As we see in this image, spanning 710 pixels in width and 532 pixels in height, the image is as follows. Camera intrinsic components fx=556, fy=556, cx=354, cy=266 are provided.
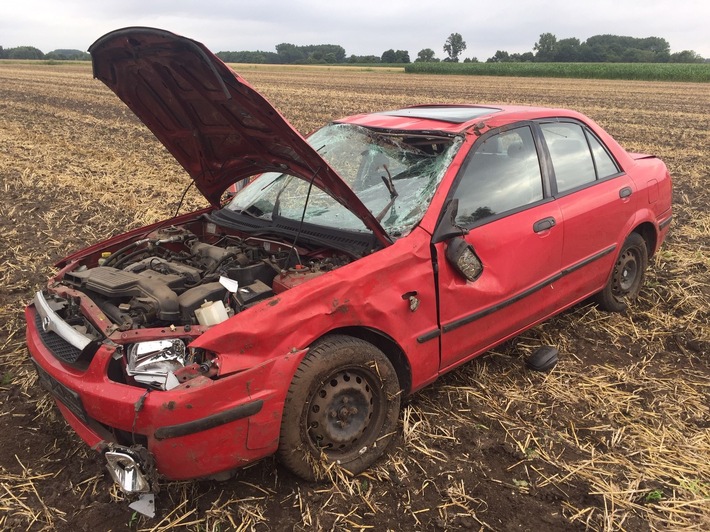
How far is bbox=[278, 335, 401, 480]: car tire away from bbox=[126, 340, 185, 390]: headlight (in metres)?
0.53

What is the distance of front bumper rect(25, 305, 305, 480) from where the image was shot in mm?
2266

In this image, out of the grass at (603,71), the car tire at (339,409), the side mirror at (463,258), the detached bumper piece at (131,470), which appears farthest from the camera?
the grass at (603,71)

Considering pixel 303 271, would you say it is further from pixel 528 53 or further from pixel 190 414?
pixel 528 53

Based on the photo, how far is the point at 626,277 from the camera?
462 centimetres

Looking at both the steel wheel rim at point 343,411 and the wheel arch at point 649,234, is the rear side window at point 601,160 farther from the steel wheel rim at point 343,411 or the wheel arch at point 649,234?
the steel wheel rim at point 343,411

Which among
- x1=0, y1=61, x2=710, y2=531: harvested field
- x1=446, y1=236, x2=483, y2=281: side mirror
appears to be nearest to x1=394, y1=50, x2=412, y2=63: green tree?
x1=0, y1=61, x2=710, y2=531: harvested field

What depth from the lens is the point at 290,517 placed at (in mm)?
2555

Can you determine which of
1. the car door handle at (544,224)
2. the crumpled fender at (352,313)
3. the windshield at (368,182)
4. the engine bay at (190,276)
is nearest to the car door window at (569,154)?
the car door handle at (544,224)

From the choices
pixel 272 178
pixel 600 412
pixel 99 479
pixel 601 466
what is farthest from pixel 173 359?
pixel 600 412

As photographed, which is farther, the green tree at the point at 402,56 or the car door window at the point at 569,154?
the green tree at the point at 402,56

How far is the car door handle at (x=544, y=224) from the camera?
3422mm

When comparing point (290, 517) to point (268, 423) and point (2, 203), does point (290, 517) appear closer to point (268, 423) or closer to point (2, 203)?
point (268, 423)

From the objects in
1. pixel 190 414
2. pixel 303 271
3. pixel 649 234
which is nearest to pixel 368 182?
pixel 303 271

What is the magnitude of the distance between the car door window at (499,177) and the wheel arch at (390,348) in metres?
0.81
